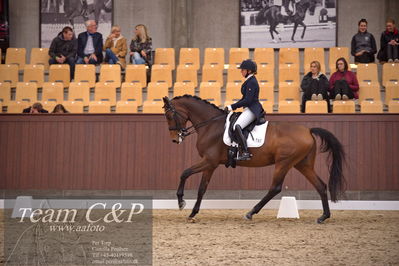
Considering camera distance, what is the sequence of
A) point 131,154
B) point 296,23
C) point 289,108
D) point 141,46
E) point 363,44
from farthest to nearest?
point 296,23, point 141,46, point 363,44, point 289,108, point 131,154

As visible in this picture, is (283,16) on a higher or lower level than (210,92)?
higher

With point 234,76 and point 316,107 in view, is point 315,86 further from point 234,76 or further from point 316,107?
point 234,76

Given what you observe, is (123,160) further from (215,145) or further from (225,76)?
(225,76)

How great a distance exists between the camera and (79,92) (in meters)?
13.6

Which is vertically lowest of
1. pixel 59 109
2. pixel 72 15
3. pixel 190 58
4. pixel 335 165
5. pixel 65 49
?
pixel 335 165

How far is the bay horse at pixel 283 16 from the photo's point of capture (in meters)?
17.0

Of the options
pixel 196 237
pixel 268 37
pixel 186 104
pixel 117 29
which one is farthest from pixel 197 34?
pixel 196 237

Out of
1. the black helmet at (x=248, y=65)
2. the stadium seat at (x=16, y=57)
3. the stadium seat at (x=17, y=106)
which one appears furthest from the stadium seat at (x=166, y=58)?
the black helmet at (x=248, y=65)

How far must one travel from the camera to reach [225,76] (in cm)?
1549

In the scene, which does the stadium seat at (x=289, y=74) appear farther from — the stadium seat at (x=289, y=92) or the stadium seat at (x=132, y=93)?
the stadium seat at (x=132, y=93)

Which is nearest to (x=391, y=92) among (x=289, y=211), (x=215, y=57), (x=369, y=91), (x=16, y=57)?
(x=369, y=91)

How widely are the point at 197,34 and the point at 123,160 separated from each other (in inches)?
278

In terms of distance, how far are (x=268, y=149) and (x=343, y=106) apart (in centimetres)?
340

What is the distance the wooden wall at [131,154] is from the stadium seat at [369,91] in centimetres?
189
